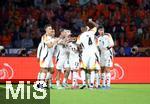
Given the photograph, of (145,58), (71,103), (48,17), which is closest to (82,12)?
(48,17)

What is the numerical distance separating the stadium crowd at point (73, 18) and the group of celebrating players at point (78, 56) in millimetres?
5576

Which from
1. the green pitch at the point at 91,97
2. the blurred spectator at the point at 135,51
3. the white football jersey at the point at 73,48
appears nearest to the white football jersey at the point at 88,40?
the white football jersey at the point at 73,48

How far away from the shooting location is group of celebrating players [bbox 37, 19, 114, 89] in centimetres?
2011

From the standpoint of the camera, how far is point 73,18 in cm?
2908

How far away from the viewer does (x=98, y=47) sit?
21172 millimetres

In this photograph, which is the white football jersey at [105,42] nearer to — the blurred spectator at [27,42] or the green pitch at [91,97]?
the green pitch at [91,97]

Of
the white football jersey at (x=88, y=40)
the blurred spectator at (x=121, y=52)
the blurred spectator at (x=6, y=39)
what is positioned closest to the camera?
the white football jersey at (x=88, y=40)

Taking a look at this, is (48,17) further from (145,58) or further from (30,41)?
(145,58)

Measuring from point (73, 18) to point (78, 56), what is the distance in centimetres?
860

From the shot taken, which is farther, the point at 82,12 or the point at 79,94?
the point at 82,12

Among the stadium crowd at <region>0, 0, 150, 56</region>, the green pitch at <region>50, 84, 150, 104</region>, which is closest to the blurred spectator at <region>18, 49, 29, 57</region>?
the stadium crowd at <region>0, 0, 150, 56</region>

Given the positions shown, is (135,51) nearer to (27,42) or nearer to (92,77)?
(27,42)

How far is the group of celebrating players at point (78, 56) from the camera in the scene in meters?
20.1

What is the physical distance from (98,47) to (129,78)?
3.73 meters
